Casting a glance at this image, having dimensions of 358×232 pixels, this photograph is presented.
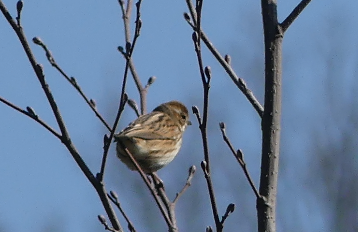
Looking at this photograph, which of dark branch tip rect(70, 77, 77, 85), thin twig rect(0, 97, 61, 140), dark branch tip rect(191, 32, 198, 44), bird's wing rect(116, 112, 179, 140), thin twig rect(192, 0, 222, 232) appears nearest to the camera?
thin twig rect(192, 0, 222, 232)

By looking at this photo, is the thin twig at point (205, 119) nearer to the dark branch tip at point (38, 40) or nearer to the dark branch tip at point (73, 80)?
the dark branch tip at point (73, 80)

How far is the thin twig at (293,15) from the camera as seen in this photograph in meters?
4.09

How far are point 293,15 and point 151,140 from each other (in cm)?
340

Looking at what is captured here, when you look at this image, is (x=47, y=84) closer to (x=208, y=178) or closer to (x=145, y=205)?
(x=208, y=178)

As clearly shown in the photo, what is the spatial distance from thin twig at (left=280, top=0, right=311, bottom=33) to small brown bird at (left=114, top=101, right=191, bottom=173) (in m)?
2.63

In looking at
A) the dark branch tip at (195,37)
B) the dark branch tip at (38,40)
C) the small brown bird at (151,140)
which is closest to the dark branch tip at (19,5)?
the dark branch tip at (38,40)

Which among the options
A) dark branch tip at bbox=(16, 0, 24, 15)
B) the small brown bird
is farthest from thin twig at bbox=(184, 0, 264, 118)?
the small brown bird

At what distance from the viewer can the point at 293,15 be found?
4.16 metres

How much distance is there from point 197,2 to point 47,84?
823 millimetres

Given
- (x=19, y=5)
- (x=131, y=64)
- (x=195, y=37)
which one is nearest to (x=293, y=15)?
(x=195, y=37)

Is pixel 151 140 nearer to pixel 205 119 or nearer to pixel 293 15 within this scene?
pixel 293 15

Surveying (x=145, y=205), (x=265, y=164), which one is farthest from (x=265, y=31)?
(x=145, y=205)

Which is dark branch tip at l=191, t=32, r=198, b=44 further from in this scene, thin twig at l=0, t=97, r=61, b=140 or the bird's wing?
the bird's wing

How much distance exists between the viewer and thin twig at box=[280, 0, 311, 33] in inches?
161
